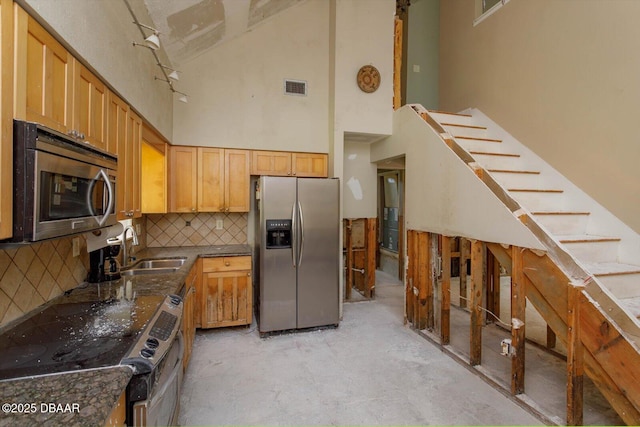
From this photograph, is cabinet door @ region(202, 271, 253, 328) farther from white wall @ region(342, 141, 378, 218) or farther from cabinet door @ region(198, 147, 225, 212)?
white wall @ region(342, 141, 378, 218)

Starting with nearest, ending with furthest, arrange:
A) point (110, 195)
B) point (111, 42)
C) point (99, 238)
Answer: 1. point (110, 195)
2. point (111, 42)
3. point (99, 238)

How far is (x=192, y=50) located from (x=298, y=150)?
63.7 inches

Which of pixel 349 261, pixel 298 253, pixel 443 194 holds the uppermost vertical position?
pixel 443 194

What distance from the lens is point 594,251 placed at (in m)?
2.54

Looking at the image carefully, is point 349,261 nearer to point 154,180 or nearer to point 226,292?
point 226,292

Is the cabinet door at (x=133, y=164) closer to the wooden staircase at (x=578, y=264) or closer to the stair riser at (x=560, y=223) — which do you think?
the wooden staircase at (x=578, y=264)

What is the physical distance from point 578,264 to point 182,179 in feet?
12.1

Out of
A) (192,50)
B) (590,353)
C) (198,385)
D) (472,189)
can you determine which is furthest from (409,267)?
(192,50)

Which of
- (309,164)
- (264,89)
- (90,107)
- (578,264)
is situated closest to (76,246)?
(90,107)

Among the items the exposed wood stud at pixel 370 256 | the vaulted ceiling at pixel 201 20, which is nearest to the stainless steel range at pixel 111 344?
the vaulted ceiling at pixel 201 20

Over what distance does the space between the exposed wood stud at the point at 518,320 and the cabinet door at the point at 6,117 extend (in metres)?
2.84

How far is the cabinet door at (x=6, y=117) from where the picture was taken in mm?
1002

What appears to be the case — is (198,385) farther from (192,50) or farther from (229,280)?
(192,50)

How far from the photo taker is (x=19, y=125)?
106 cm
